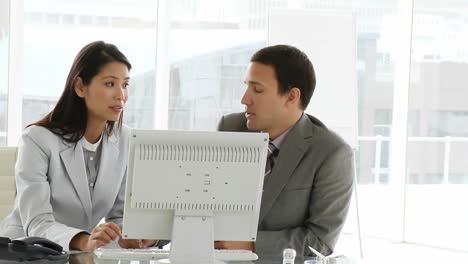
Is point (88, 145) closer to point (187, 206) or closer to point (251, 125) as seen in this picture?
point (251, 125)

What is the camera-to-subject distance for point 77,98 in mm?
2949

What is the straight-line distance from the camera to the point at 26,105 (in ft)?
20.8

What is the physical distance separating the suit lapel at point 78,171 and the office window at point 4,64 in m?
3.45

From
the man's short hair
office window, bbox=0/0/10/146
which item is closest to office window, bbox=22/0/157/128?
office window, bbox=0/0/10/146

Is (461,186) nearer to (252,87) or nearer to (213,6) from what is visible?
(213,6)

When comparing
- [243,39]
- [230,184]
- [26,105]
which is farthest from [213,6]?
[230,184]

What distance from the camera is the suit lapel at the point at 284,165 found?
2.86 metres

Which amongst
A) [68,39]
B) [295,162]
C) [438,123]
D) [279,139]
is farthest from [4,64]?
[295,162]

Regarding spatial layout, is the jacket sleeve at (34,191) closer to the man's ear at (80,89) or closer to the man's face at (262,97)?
the man's ear at (80,89)

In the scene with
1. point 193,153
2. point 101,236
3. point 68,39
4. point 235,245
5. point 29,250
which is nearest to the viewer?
point 193,153

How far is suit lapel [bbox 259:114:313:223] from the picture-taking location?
2.86 meters

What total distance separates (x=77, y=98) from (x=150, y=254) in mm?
754

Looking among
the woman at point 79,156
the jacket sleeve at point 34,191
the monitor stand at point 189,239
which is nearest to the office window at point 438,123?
the woman at point 79,156

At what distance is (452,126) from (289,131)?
3680mm
